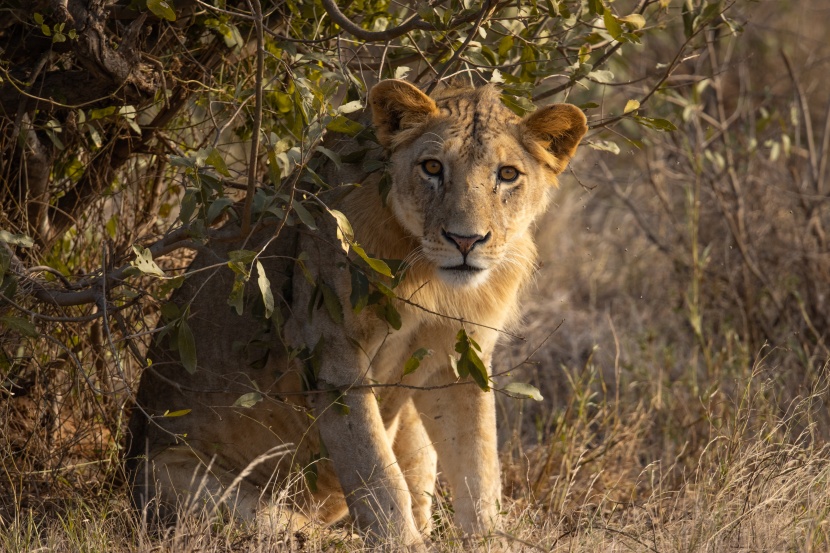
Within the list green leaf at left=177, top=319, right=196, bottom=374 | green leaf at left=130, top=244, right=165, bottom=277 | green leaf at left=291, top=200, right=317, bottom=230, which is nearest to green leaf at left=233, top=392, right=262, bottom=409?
green leaf at left=177, top=319, right=196, bottom=374

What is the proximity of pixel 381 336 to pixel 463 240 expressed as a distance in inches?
21.6

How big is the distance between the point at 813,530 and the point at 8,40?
11.9ft

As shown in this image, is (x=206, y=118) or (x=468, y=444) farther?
(x=206, y=118)

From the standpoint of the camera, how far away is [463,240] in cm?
364

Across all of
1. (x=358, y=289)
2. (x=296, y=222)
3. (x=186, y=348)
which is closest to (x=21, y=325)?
(x=186, y=348)

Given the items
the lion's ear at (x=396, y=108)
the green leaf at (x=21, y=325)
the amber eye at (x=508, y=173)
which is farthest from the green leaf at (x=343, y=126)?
the green leaf at (x=21, y=325)

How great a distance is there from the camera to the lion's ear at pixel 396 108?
374cm

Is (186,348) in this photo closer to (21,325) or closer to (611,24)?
(21,325)

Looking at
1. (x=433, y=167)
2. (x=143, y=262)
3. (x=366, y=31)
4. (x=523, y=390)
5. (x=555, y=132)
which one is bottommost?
(x=523, y=390)

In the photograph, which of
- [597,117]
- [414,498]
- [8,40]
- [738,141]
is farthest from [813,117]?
[8,40]

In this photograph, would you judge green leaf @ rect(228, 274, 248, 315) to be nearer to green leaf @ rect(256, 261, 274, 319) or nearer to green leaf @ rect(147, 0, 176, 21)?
green leaf @ rect(256, 261, 274, 319)

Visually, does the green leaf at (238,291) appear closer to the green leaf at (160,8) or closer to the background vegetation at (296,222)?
the background vegetation at (296,222)

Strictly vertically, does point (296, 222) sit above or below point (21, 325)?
above

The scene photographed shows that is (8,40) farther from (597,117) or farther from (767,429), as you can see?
(767,429)
